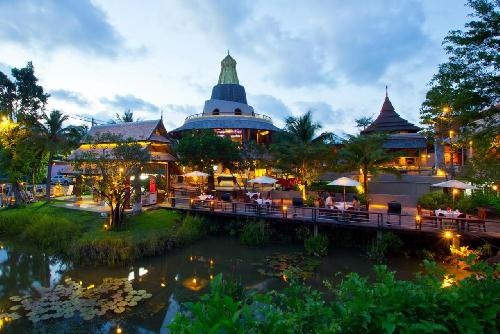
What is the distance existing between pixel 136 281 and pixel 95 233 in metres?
5.08

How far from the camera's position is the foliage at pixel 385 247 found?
13672 mm

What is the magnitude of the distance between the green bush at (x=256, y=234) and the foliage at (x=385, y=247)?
5139 mm

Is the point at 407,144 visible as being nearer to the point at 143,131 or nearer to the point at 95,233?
the point at 143,131

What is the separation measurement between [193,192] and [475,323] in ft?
73.0

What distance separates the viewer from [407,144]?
30578 mm

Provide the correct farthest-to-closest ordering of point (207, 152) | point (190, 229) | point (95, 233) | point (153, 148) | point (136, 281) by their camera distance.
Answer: point (153, 148), point (207, 152), point (190, 229), point (95, 233), point (136, 281)

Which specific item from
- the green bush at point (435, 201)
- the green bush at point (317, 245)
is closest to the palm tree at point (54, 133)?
the green bush at point (317, 245)

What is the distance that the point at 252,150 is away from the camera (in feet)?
86.0

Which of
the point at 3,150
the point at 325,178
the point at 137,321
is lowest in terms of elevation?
the point at 137,321

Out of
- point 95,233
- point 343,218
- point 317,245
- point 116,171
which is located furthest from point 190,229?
point 343,218

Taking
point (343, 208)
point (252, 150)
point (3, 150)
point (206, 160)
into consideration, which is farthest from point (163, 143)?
point (343, 208)

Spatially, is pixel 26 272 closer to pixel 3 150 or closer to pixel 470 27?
pixel 3 150

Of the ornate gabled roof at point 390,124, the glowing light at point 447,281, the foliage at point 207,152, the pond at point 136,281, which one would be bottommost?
the pond at point 136,281

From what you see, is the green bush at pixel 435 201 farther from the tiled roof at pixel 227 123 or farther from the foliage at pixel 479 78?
the tiled roof at pixel 227 123
